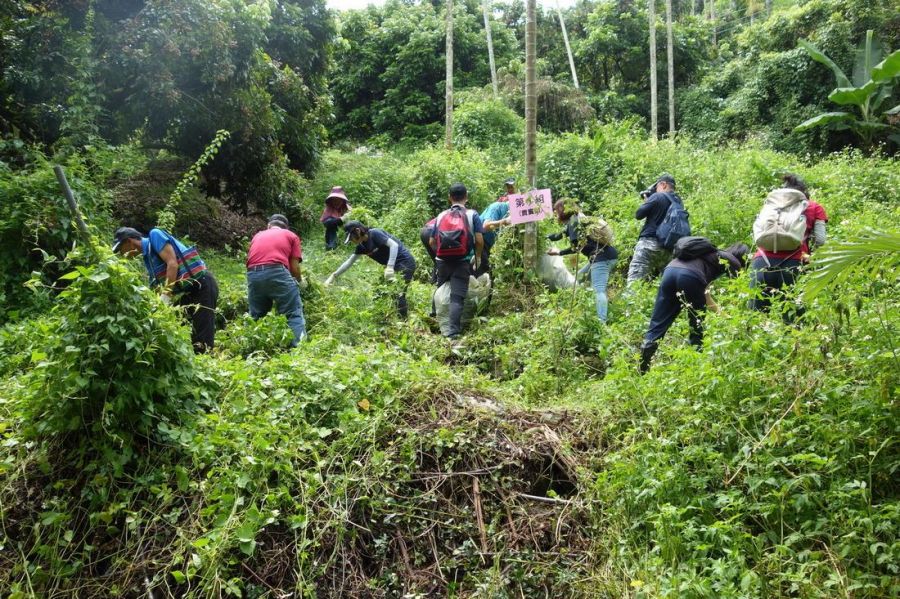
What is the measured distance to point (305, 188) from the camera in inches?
589

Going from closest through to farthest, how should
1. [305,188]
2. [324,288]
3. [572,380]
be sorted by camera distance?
[572,380], [324,288], [305,188]

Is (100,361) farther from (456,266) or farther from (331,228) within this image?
(331,228)

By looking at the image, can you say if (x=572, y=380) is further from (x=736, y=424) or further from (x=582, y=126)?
(x=582, y=126)

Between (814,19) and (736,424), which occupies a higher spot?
(814,19)

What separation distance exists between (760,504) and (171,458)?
330 centimetres

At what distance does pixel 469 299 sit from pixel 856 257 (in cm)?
494

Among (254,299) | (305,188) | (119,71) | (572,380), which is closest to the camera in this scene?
(572,380)

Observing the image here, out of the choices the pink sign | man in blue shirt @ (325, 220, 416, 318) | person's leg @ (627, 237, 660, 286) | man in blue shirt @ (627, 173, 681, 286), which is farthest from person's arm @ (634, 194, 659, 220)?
man in blue shirt @ (325, 220, 416, 318)

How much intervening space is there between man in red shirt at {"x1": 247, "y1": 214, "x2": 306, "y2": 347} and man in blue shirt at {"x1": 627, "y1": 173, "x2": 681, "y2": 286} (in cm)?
377

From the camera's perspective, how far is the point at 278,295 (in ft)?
22.4

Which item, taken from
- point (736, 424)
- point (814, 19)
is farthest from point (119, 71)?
point (814, 19)

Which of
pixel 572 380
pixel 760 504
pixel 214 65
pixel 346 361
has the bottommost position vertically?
pixel 572 380

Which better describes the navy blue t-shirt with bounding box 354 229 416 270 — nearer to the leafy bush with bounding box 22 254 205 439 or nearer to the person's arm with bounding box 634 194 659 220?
the person's arm with bounding box 634 194 659 220

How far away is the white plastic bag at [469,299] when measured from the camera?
7.66m
